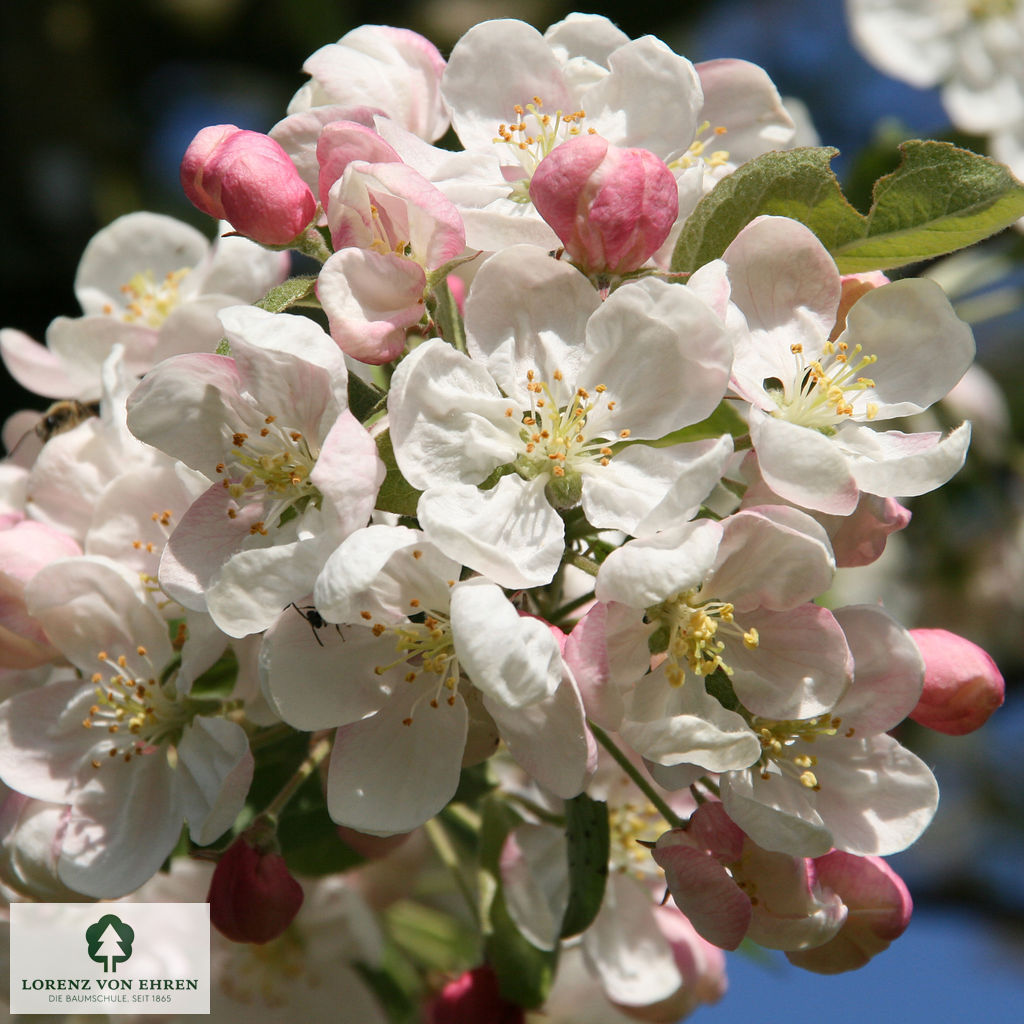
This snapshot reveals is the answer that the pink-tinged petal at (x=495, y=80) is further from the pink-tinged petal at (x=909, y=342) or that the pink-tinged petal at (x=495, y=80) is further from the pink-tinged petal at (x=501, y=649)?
the pink-tinged petal at (x=501, y=649)

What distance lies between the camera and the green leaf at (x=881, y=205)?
1258 millimetres

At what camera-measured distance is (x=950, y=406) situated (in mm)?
2406

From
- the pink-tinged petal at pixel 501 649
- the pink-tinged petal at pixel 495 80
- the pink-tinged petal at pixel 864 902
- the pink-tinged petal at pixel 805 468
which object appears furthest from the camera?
the pink-tinged petal at pixel 495 80

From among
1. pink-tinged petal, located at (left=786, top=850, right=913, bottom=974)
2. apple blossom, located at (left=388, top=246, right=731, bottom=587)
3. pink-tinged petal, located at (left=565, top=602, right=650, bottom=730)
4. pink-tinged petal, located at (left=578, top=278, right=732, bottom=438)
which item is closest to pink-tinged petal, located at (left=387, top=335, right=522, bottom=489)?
apple blossom, located at (left=388, top=246, right=731, bottom=587)

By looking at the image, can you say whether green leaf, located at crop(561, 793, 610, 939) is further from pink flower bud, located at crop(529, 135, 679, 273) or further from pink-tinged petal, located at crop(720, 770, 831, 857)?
pink flower bud, located at crop(529, 135, 679, 273)

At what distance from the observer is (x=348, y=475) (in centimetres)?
108

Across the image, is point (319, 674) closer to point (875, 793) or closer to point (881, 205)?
Result: point (875, 793)

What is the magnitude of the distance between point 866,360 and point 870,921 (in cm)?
57

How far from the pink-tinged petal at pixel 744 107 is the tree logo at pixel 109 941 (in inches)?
48.4

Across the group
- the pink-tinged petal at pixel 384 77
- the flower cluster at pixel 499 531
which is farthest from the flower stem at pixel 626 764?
the pink-tinged petal at pixel 384 77

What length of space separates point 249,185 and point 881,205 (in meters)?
0.65

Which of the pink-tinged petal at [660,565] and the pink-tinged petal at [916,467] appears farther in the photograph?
the pink-tinged petal at [916,467]

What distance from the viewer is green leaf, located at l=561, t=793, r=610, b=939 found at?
1337 millimetres

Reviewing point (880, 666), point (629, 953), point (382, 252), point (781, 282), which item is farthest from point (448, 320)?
point (629, 953)
